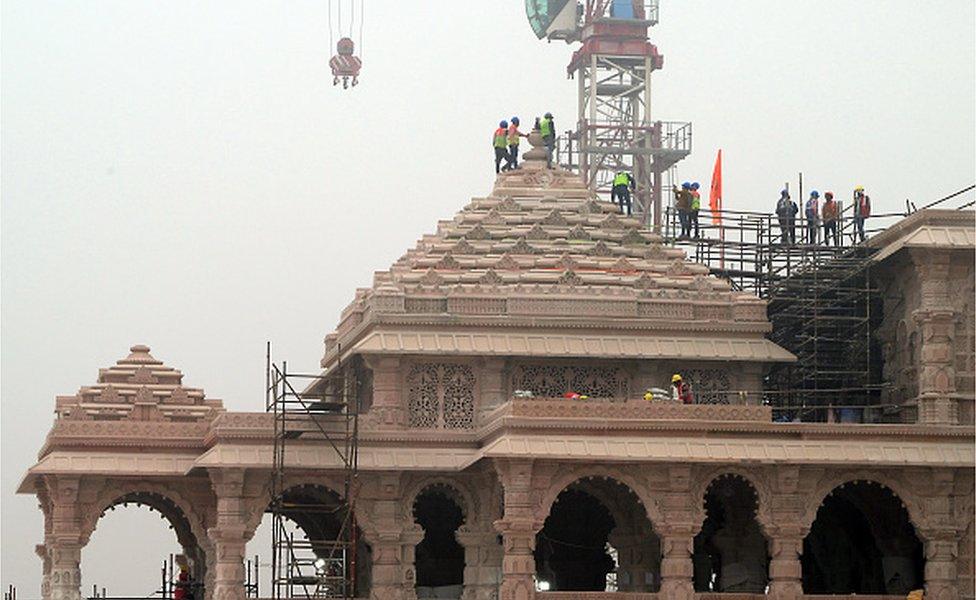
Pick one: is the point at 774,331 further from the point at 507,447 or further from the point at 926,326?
the point at 507,447

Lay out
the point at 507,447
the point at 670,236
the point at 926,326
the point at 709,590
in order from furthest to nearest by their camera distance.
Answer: the point at 670,236 < the point at 709,590 < the point at 926,326 < the point at 507,447

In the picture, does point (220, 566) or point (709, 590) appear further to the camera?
point (709, 590)

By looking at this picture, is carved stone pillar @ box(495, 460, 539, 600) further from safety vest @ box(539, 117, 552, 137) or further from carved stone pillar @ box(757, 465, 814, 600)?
safety vest @ box(539, 117, 552, 137)

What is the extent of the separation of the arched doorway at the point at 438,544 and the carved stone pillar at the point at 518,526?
745 cm

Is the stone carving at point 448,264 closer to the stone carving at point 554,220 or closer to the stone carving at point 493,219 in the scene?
the stone carving at point 493,219

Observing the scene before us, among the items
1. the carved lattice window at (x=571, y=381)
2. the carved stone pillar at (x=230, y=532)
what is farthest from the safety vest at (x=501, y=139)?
the carved stone pillar at (x=230, y=532)

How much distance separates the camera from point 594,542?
62.6m

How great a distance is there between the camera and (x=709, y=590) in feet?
202

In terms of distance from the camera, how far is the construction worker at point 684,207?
2584 inches

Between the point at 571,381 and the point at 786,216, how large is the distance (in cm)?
869

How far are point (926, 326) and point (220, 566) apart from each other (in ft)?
51.9

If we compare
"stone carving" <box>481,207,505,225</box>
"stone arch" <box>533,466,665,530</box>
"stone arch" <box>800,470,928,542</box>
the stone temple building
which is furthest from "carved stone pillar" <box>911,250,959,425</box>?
"stone carving" <box>481,207,505,225</box>

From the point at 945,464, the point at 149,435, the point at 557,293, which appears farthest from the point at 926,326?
the point at 149,435

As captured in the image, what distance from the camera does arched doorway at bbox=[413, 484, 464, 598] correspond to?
62000 mm
